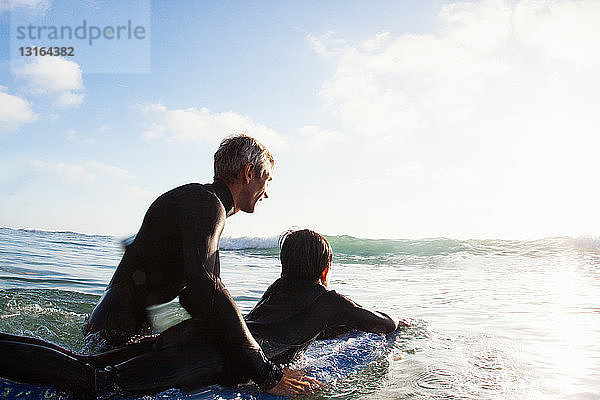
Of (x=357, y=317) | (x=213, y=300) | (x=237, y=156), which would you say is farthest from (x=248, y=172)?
(x=357, y=317)

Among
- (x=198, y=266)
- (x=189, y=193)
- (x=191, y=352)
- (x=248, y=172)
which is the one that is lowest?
(x=191, y=352)

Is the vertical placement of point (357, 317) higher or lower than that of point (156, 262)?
lower

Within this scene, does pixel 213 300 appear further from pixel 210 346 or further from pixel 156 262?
pixel 156 262

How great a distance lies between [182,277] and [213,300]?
0.56 meters

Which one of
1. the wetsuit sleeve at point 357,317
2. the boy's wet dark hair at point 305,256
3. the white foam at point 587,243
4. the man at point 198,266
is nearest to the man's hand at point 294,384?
the man at point 198,266

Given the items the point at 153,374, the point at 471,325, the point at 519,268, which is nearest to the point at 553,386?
the point at 471,325

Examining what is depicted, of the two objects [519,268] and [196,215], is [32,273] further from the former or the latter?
[519,268]

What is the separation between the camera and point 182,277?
2992 mm

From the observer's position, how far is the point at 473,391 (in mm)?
2906

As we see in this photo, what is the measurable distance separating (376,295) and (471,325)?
7.69 feet

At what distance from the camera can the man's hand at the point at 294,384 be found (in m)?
2.73

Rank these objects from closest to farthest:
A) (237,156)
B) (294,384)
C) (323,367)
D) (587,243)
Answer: (294,384) → (237,156) → (323,367) → (587,243)

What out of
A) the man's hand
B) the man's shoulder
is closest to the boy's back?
the man's hand

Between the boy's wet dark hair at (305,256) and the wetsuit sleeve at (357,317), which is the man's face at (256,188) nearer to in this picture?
the boy's wet dark hair at (305,256)
